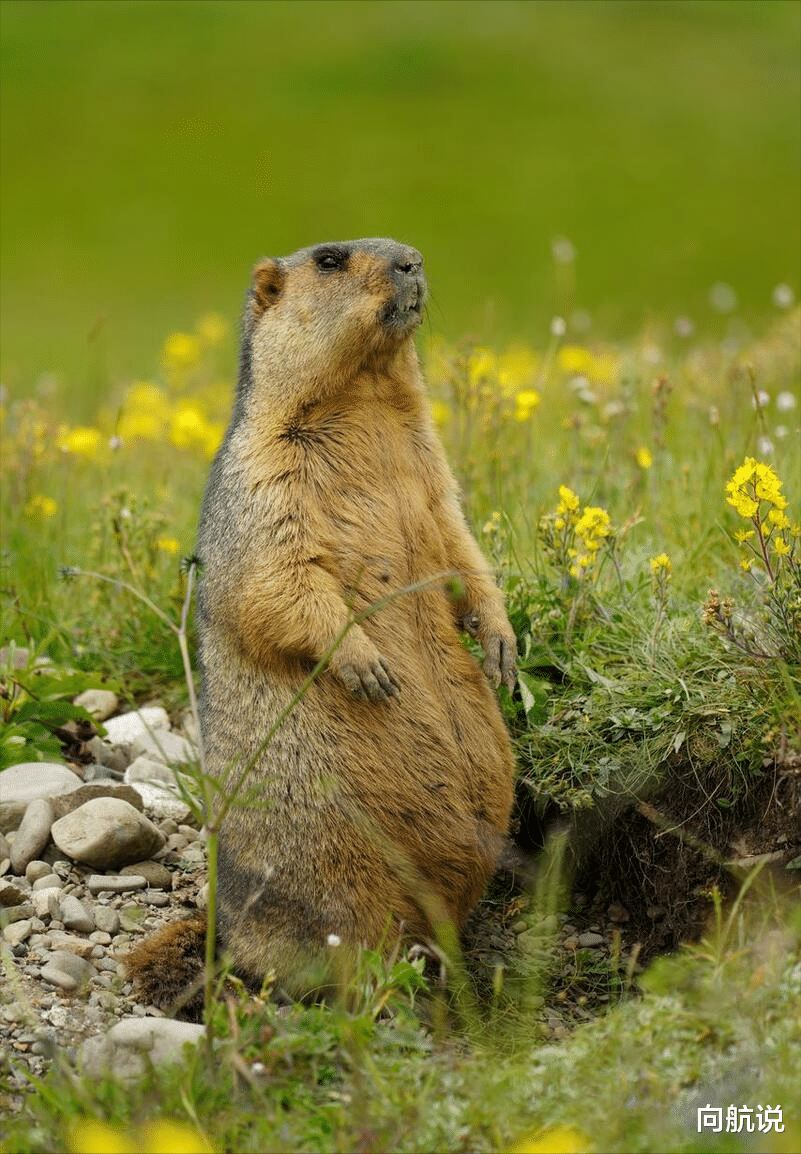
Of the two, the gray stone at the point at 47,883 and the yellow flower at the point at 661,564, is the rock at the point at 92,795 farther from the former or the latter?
the yellow flower at the point at 661,564

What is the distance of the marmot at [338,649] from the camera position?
13.8ft

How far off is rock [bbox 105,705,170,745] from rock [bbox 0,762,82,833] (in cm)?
41

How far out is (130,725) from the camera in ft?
18.6

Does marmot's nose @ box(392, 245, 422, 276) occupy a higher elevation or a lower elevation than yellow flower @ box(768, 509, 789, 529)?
higher

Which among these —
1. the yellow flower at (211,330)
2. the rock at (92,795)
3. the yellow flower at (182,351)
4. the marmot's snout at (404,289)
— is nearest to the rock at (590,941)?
the rock at (92,795)

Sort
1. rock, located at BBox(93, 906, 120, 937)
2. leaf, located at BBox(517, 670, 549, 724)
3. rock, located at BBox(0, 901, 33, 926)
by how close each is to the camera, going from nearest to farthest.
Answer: rock, located at BBox(0, 901, 33, 926), rock, located at BBox(93, 906, 120, 937), leaf, located at BBox(517, 670, 549, 724)

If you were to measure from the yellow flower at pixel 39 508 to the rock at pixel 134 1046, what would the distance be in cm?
361

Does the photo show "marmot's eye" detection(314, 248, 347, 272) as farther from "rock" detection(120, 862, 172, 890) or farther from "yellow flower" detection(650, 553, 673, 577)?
"rock" detection(120, 862, 172, 890)

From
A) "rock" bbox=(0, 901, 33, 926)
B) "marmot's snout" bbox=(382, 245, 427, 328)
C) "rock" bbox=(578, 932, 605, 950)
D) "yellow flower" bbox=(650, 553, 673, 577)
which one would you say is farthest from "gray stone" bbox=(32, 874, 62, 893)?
"yellow flower" bbox=(650, 553, 673, 577)

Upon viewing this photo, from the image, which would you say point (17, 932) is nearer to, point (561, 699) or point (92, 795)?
point (92, 795)

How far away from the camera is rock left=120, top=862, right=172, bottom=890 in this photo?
4.84m

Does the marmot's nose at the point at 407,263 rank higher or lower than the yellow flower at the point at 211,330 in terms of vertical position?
lower

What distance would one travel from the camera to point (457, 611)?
15.7 ft

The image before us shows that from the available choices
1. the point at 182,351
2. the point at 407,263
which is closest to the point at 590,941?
the point at 407,263
